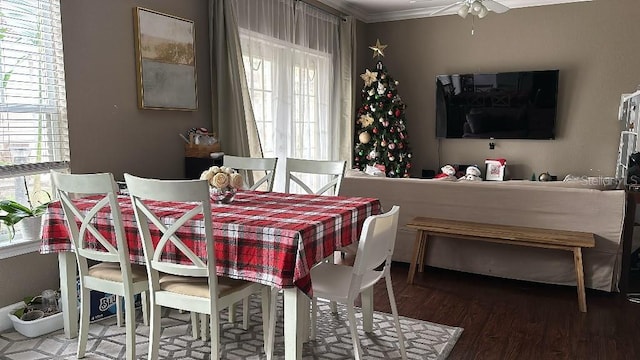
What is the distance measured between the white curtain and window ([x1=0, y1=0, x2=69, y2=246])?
1.73 metres

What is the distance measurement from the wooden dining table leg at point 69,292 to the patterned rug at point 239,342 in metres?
0.08

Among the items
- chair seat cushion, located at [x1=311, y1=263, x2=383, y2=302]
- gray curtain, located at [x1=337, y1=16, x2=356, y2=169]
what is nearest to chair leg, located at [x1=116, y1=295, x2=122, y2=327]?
chair seat cushion, located at [x1=311, y1=263, x2=383, y2=302]

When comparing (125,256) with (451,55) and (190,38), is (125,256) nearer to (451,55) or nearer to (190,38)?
(190,38)

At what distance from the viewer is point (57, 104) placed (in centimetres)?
311

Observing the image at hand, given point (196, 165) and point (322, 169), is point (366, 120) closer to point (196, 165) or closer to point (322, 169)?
point (196, 165)

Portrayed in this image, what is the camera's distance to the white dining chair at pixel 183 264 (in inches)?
79.2

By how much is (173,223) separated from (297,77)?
3413 millimetres

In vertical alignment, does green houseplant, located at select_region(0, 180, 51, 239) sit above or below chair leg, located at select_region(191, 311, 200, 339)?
above

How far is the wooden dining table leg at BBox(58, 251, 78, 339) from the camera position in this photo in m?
2.70

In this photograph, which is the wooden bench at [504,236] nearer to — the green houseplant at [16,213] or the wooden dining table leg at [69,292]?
the wooden dining table leg at [69,292]

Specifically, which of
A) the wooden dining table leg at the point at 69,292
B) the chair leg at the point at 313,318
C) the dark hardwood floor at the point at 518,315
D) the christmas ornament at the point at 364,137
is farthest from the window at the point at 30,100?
the christmas ornament at the point at 364,137

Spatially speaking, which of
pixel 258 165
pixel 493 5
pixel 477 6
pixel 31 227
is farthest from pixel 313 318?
pixel 493 5

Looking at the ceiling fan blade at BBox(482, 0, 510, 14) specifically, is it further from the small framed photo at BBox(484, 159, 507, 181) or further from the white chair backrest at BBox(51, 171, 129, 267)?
the white chair backrest at BBox(51, 171, 129, 267)

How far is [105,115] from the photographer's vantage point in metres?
3.37
